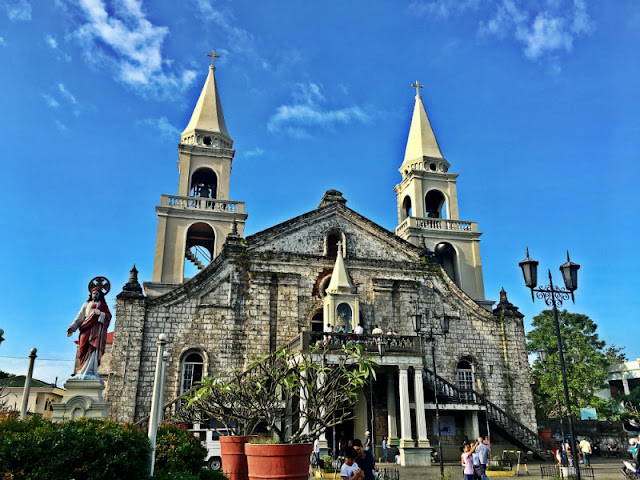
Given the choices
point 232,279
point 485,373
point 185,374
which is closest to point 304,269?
point 232,279

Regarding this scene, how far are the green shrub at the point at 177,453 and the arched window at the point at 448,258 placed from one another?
20.8 meters

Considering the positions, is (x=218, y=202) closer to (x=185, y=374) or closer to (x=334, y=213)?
(x=334, y=213)

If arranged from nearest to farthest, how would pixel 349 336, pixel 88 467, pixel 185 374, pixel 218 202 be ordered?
pixel 88 467, pixel 349 336, pixel 185 374, pixel 218 202

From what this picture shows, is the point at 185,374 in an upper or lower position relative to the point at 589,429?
upper

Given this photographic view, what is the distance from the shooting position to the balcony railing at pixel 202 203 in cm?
2630

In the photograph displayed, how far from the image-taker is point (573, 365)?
4003 centimetres

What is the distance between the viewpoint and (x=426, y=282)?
1034 inches

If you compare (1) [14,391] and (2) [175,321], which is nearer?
(2) [175,321]

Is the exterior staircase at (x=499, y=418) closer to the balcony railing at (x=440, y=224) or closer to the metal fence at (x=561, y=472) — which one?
the metal fence at (x=561, y=472)

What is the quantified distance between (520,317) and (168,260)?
17789mm

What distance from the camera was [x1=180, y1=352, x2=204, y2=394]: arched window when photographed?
22.1 m

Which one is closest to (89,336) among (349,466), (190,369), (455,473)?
(190,369)

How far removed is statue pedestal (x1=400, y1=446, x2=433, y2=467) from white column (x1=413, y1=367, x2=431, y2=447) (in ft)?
0.78

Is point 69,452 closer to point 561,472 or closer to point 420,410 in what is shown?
point 561,472
